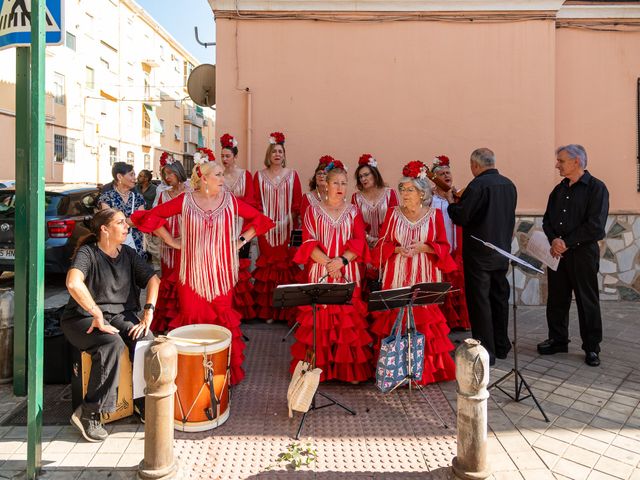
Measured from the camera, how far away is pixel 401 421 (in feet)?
12.9

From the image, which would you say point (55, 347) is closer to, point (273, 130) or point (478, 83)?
point (273, 130)

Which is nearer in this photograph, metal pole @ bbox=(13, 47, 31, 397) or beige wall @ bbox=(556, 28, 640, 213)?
metal pole @ bbox=(13, 47, 31, 397)

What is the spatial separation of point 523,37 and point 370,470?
647 cm

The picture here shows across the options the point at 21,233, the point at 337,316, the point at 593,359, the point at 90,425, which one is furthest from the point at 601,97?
the point at 90,425

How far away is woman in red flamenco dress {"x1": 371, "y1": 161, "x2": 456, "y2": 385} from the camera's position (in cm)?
448

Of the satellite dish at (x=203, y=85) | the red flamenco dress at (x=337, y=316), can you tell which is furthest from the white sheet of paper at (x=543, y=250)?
the satellite dish at (x=203, y=85)

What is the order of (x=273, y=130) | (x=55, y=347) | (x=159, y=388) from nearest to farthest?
1. (x=159, y=388)
2. (x=55, y=347)
3. (x=273, y=130)

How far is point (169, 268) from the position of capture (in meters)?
5.81

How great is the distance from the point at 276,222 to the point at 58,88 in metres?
23.4

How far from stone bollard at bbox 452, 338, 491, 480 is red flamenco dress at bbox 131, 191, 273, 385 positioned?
215 centimetres

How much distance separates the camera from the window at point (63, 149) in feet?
81.9

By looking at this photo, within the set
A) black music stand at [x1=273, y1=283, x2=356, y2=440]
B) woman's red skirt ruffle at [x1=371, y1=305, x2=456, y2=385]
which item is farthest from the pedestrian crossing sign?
woman's red skirt ruffle at [x1=371, y1=305, x2=456, y2=385]

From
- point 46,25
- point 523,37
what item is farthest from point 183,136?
point 46,25

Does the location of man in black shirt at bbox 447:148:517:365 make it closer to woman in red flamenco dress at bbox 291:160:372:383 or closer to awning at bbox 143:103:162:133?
woman in red flamenco dress at bbox 291:160:372:383
